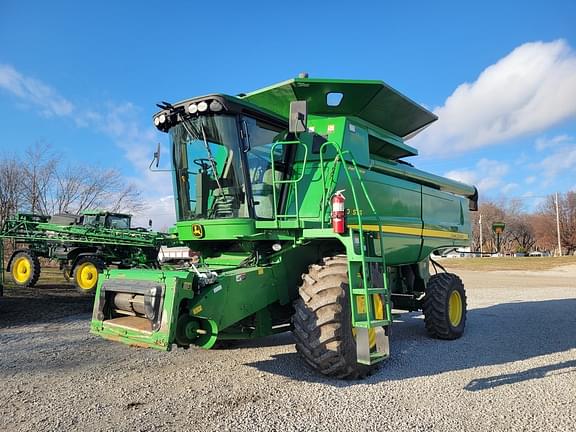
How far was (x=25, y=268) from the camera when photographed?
570 inches

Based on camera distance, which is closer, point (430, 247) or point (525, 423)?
point (525, 423)

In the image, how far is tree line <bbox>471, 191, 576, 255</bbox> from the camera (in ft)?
225

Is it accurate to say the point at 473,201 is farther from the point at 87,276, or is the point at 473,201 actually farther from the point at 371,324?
the point at 87,276

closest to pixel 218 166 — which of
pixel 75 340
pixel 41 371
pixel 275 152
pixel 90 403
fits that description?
pixel 275 152

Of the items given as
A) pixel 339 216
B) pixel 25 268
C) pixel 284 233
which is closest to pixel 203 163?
pixel 284 233

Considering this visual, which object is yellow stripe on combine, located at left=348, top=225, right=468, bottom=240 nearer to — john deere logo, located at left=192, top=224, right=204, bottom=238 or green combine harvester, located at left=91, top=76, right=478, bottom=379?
green combine harvester, located at left=91, top=76, right=478, bottom=379

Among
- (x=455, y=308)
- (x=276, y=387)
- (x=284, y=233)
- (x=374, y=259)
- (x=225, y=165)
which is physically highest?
(x=225, y=165)

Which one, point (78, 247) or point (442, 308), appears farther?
point (78, 247)

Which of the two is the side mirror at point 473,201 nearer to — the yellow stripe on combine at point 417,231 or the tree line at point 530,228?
the yellow stripe on combine at point 417,231

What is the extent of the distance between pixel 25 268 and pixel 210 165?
40.0 ft

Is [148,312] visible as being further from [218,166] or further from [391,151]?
[391,151]

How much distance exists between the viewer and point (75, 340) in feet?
22.2

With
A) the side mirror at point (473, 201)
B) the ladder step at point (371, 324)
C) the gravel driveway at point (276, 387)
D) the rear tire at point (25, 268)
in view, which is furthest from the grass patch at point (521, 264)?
the ladder step at point (371, 324)

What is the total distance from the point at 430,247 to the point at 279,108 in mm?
3427
